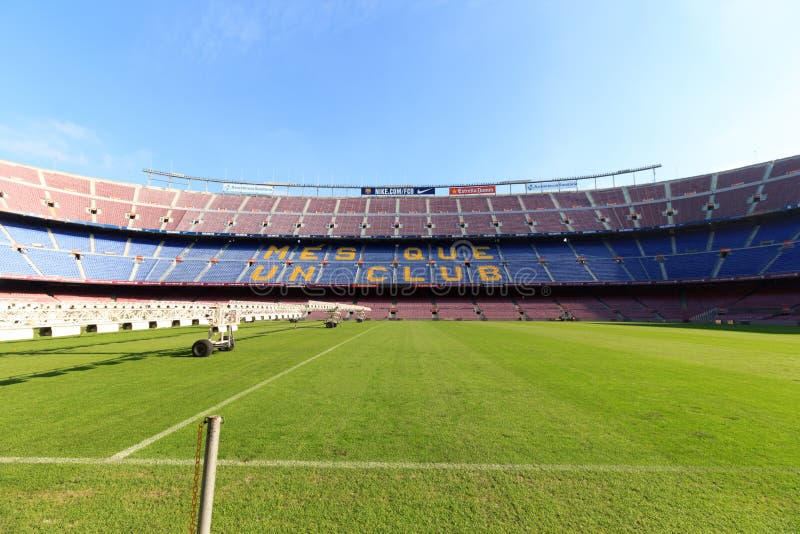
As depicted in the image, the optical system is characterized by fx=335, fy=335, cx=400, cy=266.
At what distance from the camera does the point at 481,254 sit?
52.6m

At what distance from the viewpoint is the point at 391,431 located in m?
→ 4.16

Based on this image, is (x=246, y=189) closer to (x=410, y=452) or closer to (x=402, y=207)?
(x=402, y=207)

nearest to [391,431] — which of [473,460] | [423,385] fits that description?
[473,460]

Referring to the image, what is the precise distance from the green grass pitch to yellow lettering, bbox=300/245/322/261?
4425 centimetres

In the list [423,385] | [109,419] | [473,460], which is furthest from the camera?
[423,385]

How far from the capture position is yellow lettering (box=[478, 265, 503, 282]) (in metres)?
47.7

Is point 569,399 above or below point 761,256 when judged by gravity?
below

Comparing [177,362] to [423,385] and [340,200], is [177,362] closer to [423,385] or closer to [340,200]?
[423,385]

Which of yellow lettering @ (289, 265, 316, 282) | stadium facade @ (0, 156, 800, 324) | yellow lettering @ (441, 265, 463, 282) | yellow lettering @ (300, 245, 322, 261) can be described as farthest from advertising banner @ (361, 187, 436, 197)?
yellow lettering @ (289, 265, 316, 282)

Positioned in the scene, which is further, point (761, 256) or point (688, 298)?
point (688, 298)

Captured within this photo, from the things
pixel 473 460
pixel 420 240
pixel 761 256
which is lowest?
pixel 473 460

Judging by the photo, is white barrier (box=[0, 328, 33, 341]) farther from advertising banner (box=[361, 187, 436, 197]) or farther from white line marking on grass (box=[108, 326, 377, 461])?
advertising banner (box=[361, 187, 436, 197])

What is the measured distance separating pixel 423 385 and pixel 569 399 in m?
2.59

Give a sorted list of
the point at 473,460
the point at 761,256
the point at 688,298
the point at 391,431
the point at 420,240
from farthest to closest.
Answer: the point at 420,240 < the point at 688,298 < the point at 761,256 < the point at 391,431 < the point at 473,460
